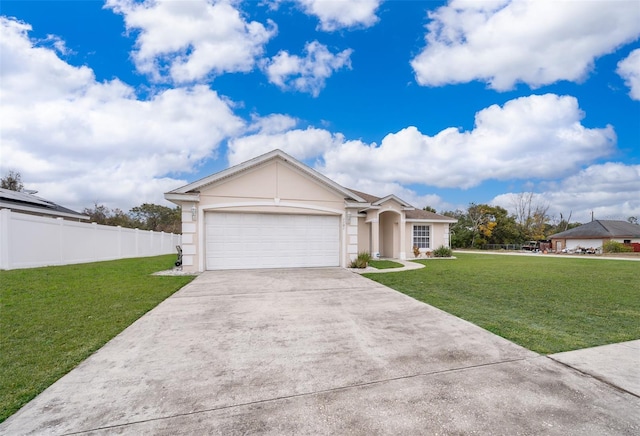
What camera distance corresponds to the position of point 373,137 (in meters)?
18.8

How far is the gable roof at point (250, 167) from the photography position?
10.9 metres

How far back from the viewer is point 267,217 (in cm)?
1197

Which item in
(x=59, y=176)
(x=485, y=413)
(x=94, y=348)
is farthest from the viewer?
(x=59, y=176)

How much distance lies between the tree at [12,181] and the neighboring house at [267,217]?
93.7 ft

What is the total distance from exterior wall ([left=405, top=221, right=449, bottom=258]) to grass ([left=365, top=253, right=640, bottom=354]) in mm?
8266

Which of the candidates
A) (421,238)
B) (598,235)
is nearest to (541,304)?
(421,238)

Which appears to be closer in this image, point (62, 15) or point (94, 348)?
point (94, 348)

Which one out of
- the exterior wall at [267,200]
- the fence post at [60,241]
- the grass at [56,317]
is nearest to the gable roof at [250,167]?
the exterior wall at [267,200]

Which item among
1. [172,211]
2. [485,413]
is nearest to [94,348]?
[485,413]

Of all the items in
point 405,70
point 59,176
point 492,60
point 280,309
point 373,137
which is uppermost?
point 405,70

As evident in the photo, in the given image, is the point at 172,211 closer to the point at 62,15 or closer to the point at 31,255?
the point at 31,255

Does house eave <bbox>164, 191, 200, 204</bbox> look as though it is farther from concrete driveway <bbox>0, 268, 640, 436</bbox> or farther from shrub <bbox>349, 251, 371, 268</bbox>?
shrub <bbox>349, 251, 371, 268</bbox>

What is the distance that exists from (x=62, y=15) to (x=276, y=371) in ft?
43.6

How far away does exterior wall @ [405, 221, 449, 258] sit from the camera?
1928cm
